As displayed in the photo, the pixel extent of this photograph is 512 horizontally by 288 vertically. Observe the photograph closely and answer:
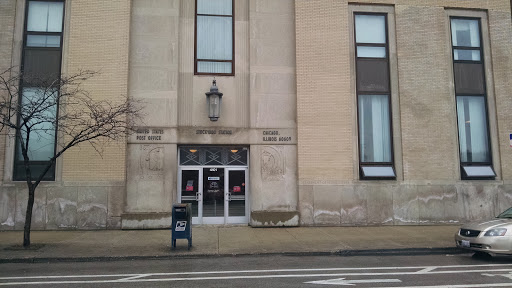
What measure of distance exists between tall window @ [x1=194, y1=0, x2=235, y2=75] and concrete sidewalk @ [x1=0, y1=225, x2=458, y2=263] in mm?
5955

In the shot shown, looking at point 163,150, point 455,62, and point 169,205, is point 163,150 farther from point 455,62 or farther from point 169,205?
point 455,62

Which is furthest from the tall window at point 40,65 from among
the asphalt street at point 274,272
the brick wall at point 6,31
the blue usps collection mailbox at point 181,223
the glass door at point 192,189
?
the blue usps collection mailbox at point 181,223

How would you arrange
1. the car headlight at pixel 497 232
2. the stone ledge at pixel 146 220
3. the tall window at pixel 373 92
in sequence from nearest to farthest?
the car headlight at pixel 497 232 → the stone ledge at pixel 146 220 → the tall window at pixel 373 92

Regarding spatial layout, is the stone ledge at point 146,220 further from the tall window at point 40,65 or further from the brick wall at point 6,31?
the brick wall at point 6,31

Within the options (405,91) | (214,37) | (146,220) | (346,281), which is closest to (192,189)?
(146,220)

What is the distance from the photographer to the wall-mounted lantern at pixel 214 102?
1391 centimetres

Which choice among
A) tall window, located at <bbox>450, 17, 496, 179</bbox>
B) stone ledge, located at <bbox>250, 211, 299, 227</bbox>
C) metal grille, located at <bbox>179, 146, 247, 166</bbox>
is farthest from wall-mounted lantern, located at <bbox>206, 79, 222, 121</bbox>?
tall window, located at <bbox>450, 17, 496, 179</bbox>

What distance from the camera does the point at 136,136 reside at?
1385 centimetres

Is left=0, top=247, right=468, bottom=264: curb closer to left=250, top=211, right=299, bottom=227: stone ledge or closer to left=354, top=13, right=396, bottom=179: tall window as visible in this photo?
left=250, top=211, right=299, bottom=227: stone ledge

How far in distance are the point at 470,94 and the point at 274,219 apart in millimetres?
9253

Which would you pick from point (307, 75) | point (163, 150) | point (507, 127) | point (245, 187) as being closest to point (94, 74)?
point (163, 150)

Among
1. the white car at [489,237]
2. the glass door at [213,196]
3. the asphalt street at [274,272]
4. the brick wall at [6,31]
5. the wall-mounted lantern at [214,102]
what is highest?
the brick wall at [6,31]

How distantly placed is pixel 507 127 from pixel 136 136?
14.1m

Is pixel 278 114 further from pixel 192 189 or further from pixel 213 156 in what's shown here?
pixel 192 189
